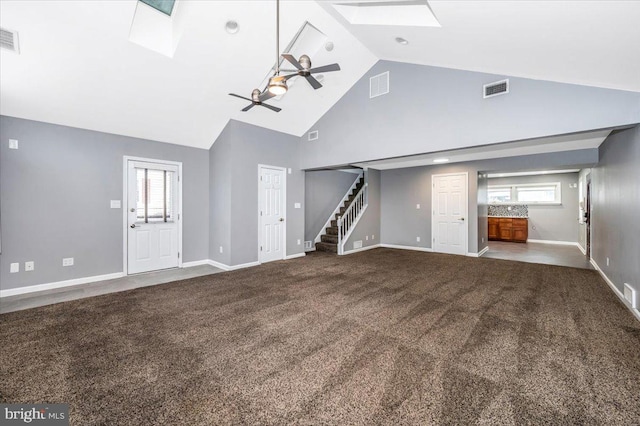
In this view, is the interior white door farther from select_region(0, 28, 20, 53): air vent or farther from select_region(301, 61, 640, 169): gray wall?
select_region(301, 61, 640, 169): gray wall

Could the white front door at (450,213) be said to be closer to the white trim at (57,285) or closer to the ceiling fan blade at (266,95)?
the ceiling fan blade at (266,95)

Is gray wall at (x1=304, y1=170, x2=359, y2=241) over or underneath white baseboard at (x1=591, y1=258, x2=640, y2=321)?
over

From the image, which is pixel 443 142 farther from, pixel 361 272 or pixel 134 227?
pixel 134 227

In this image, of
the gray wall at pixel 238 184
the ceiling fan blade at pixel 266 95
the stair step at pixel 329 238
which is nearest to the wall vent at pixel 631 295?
the ceiling fan blade at pixel 266 95

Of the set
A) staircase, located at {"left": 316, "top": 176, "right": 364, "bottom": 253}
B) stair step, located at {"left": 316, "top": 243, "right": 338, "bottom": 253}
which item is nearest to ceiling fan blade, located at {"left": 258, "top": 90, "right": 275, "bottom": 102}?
staircase, located at {"left": 316, "top": 176, "right": 364, "bottom": 253}

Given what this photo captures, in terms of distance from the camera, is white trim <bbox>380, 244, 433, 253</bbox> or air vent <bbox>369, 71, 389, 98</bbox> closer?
air vent <bbox>369, 71, 389, 98</bbox>

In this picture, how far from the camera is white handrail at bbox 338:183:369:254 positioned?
24.3ft

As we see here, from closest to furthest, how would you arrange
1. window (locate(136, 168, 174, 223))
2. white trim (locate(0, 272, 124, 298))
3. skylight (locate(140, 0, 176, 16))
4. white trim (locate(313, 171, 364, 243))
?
skylight (locate(140, 0, 176, 16)) < white trim (locate(0, 272, 124, 298)) < window (locate(136, 168, 174, 223)) < white trim (locate(313, 171, 364, 243))

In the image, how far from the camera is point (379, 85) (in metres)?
5.29

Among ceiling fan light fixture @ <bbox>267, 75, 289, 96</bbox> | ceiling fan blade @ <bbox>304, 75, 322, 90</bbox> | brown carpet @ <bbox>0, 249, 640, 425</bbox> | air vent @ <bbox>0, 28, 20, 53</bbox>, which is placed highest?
air vent @ <bbox>0, 28, 20, 53</bbox>

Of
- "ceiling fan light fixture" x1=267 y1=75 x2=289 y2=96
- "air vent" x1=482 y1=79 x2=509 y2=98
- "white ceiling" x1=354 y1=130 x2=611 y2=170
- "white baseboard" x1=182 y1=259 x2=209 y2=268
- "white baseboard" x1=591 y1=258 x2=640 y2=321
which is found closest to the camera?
"ceiling fan light fixture" x1=267 y1=75 x2=289 y2=96

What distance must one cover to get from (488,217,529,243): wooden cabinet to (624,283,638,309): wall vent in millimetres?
7019

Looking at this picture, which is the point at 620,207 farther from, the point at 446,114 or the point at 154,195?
the point at 154,195

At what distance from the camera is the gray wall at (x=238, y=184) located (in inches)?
219
